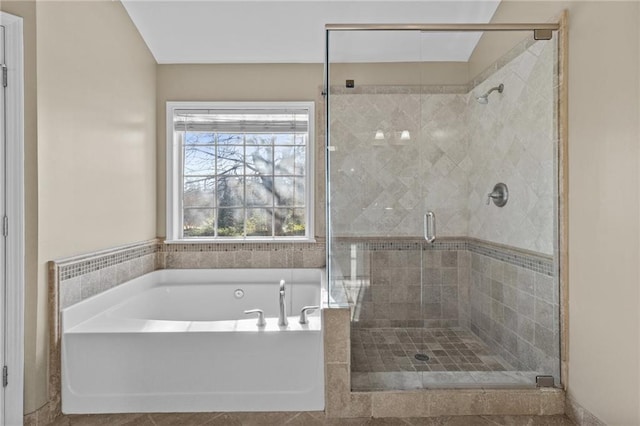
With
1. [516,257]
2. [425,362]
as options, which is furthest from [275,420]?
[516,257]

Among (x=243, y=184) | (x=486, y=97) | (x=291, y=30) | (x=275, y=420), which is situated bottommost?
(x=275, y=420)

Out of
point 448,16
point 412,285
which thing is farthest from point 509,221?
point 448,16

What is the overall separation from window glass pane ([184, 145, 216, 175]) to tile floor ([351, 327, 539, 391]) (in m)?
2.02

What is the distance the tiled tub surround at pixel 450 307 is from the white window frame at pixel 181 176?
0.95 meters

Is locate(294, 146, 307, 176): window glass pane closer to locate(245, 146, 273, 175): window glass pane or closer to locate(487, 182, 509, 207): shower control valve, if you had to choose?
locate(245, 146, 273, 175): window glass pane

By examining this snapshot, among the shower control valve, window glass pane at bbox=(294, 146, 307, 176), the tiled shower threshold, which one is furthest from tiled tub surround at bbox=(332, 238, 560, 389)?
window glass pane at bbox=(294, 146, 307, 176)

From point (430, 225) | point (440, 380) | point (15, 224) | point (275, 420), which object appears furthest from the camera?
point (430, 225)

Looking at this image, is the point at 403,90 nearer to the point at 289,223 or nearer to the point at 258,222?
the point at 289,223

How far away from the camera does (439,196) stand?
238cm

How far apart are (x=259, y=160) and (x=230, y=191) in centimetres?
39

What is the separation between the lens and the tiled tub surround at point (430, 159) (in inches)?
89.9

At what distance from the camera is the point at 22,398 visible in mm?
1748

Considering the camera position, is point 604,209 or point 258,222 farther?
point 258,222

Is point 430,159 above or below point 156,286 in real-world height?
above
